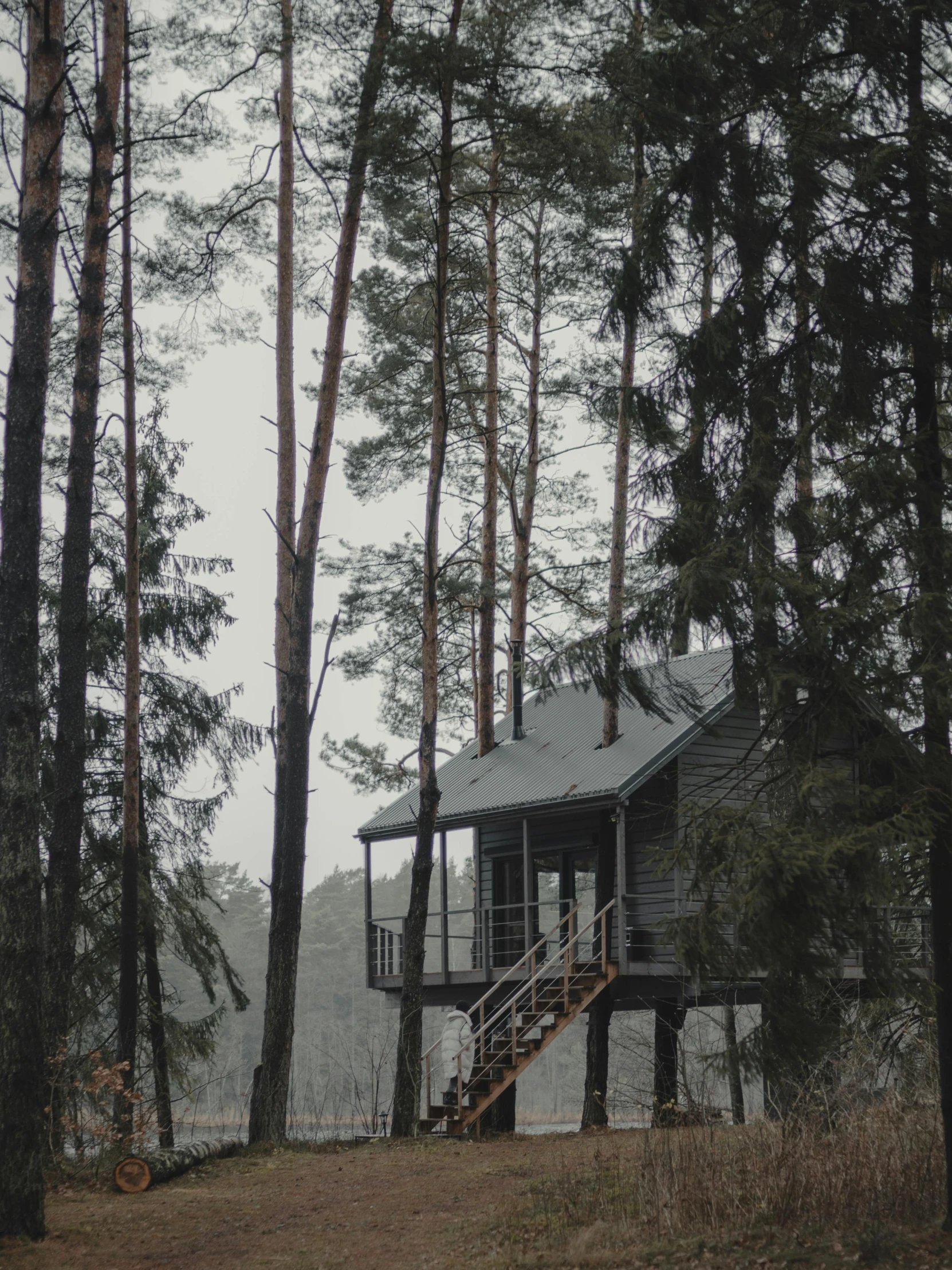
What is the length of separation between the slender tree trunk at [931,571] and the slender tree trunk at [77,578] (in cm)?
788

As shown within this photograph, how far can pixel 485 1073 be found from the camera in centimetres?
1399

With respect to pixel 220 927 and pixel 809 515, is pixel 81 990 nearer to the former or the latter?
pixel 809 515

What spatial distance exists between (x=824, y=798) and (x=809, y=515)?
1.95 m

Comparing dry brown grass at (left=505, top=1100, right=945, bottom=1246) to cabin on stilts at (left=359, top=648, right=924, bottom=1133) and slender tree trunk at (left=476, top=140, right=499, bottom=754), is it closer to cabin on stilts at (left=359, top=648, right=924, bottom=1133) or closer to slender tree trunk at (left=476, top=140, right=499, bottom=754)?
cabin on stilts at (left=359, top=648, right=924, bottom=1133)

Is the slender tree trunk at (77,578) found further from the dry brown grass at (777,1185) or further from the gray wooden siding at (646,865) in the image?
the gray wooden siding at (646,865)

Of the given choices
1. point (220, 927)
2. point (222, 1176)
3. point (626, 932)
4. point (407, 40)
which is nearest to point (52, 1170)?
point (222, 1176)

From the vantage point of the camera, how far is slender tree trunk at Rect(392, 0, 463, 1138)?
14.5m

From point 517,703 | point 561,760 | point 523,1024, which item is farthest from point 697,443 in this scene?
point 517,703

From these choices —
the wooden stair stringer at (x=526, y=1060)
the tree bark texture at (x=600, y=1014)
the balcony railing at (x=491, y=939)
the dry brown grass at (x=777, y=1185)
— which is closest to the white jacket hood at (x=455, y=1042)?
the wooden stair stringer at (x=526, y=1060)

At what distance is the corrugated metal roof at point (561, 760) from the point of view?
49.3ft

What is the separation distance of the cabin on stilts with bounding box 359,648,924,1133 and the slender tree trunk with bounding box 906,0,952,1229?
14.9 ft

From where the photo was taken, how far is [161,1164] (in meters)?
10.7

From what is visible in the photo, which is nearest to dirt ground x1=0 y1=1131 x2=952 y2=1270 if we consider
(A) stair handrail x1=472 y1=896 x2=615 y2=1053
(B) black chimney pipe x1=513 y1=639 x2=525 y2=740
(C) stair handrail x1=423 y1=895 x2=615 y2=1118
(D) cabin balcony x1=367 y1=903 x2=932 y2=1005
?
(C) stair handrail x1=423 y1=895 x2=615 y2=1118

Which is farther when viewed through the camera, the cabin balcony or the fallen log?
the cabin balcony
